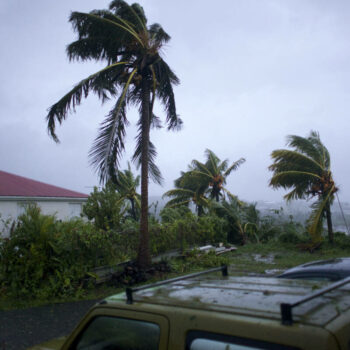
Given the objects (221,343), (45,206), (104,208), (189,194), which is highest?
(189,194)

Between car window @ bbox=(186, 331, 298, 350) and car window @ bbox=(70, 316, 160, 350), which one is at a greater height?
car window @ bbox=(186, 331, 298, 350)

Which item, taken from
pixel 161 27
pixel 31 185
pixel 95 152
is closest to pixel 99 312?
pixel 95 152

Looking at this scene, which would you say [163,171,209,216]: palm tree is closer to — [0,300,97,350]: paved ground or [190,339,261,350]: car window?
[0,300,97,350]: paved ground

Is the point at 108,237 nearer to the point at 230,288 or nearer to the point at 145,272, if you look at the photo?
the point at 145,272

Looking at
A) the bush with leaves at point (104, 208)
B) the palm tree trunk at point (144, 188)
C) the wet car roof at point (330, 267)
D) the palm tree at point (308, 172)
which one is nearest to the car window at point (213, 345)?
the wet car roof at point (330, 267)

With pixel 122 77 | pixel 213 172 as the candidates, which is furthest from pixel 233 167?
pixel 122 77

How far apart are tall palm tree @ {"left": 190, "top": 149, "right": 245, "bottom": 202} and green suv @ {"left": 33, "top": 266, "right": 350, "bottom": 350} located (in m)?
20.4

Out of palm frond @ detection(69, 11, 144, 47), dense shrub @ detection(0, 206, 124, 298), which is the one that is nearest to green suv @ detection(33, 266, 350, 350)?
dense shrub @ detection(0, 206, 124, 298)

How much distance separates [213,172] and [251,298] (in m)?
21.7

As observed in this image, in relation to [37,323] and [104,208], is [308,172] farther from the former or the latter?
[37,323]

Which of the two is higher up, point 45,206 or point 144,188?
point 45,206

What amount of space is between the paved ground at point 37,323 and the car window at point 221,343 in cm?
493

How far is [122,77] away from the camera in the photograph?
1053 cm

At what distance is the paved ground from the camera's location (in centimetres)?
598
